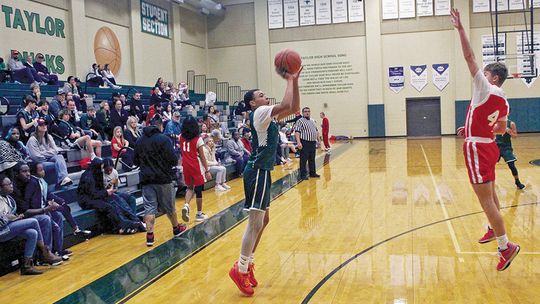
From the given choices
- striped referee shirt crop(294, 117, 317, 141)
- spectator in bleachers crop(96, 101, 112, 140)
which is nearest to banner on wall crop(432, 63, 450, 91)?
striped referee shirt crop(294, 117, 317, 141)

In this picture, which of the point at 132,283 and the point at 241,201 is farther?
the point at 241,201

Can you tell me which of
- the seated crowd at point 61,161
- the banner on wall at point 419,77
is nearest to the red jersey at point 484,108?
the seated crowd at point 61,161

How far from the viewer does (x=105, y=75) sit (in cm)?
1716

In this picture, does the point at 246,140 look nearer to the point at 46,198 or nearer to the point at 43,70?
the point at 43,70

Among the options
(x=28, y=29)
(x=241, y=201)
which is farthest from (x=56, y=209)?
(x=28, y=29)

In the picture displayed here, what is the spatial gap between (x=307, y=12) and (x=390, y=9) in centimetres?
399

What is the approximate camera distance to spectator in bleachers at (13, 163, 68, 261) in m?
5.88

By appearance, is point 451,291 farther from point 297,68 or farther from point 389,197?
point 389,197

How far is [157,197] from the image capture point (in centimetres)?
679

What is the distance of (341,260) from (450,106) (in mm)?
20756

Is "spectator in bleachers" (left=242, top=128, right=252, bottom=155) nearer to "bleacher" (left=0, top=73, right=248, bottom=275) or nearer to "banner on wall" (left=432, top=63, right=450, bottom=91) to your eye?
"bleacher" (left=0, top=73, right=248, bottom=275)

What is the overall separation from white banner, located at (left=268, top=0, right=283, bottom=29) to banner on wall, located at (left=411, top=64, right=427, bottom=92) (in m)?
6.88

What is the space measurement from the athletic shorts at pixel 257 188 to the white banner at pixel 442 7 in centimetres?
2191

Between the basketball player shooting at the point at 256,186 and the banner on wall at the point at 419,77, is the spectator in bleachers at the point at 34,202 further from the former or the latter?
the banner on wall at the point at 419,77
